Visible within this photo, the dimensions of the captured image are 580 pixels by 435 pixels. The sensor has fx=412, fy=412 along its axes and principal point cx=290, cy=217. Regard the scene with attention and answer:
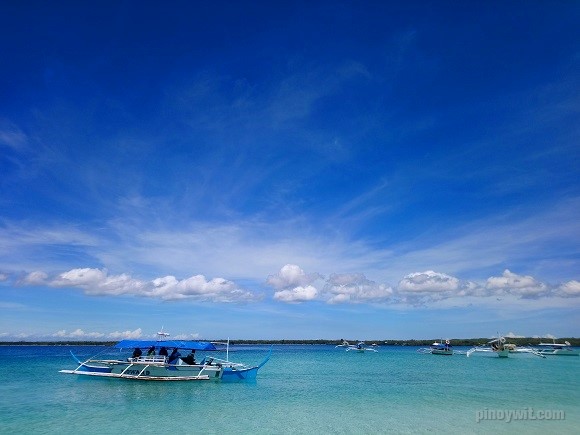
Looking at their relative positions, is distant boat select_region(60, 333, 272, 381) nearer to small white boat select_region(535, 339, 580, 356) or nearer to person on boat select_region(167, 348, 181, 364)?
person on boat select_region(167, 348, 181, 364)

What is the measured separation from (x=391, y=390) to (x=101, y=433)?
15811 mm

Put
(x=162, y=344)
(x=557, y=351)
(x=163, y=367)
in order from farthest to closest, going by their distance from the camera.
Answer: (x=557, y=351)
(x=162, y=344)
(x=163, y=367)

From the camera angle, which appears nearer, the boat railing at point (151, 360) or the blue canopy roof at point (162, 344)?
the boat railing at point (151, 360)

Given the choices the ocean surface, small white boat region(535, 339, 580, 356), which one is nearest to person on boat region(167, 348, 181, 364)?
the ocean surface

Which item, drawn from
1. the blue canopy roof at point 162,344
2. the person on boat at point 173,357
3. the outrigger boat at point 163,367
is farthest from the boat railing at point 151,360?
the blue canopy roof at point 162,344

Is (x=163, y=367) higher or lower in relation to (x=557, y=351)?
higher

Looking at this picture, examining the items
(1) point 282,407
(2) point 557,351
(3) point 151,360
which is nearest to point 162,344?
(3) point 151,360

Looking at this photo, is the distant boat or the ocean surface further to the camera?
the distant boat

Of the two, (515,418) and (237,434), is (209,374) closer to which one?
(237,434)

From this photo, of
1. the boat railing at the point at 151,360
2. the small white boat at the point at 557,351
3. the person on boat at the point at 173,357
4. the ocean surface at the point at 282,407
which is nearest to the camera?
the ocean surface at the point at 282,407

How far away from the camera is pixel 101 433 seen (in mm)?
12594

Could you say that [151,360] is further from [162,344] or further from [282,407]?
[282,407]

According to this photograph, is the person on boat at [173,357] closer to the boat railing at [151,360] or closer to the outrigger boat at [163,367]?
the outrigger boat at [163,367]

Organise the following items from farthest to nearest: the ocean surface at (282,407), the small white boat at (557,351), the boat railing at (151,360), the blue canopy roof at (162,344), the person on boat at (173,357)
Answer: the small white boat at (557,351) → the person on boat at (173,357) → the blue canopy roof at (162,344) → the boat railing at (151,360) → the ocean surface at (282,407)
